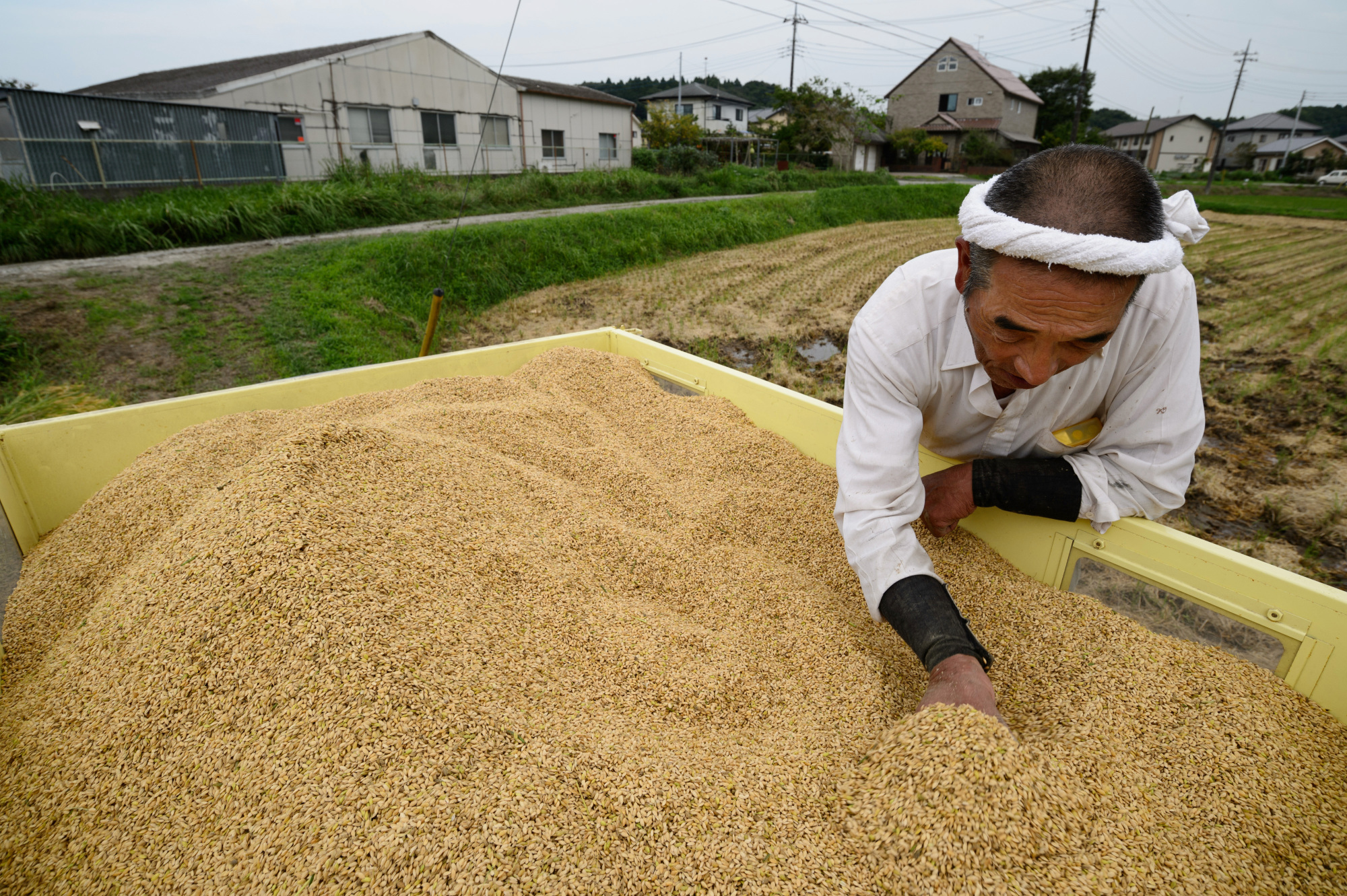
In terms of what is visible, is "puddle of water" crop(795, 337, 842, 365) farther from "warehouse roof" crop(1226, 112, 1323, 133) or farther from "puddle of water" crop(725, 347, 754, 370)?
"warehouse roof" crop(1226, 112, 1323, 133)

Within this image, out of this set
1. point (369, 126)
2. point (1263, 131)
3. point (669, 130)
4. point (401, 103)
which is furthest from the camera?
point (1263, 131)

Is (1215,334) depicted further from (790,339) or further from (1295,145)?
(1295,145)

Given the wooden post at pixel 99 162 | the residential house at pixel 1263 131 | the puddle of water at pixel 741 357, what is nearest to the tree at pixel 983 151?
the puddle of water at pixel 741 357

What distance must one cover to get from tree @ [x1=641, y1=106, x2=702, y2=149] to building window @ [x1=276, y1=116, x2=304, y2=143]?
36.0 ft

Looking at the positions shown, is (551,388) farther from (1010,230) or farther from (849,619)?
(1010,230)

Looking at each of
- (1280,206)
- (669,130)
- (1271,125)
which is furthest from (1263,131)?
(669,130)

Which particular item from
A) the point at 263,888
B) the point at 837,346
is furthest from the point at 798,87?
the point at 263,888

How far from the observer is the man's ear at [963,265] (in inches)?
48.6

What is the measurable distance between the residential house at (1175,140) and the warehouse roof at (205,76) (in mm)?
48628

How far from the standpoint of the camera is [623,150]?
20422 mm

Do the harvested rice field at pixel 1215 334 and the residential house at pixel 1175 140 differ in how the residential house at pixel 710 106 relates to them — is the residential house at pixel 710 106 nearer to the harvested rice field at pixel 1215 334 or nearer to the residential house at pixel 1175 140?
the harvested rice field at pixel 1215 334

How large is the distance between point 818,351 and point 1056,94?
4228 cm

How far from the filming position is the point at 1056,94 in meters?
37.8

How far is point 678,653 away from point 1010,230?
3.13 ft
